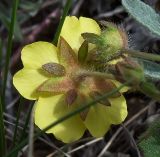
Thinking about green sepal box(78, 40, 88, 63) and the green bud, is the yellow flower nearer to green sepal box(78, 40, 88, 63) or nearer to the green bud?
green sepal box(78, 40, 88, 63)

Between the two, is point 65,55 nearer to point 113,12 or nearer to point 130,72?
point 130,72

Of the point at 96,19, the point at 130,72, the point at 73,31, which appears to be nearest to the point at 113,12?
the point at 96,19

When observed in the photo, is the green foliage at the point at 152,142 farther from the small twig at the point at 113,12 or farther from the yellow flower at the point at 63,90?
the small twig at the point at 113,12

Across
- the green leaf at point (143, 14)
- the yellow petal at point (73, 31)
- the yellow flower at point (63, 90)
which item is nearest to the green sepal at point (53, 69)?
the yellow flower at point (63, 90)

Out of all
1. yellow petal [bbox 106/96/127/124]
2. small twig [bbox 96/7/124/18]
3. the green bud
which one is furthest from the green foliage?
small twig [bbox 96/7/124/18]

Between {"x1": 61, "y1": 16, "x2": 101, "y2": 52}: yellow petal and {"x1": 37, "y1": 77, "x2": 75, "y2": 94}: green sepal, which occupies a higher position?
{"x1": 61, "y1": 16, "x2": 101, "y2": 52}: yellow petal

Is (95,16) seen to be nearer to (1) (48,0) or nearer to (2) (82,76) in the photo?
(1) (48,0)
